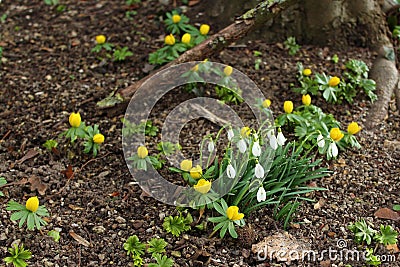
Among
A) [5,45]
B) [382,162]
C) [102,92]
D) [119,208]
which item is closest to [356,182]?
[382,162]

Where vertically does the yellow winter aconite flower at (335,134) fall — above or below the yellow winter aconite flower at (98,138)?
below

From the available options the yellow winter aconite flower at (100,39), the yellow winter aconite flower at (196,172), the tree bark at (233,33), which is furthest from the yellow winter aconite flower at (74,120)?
the yellow winter aconite flower at (100,39)

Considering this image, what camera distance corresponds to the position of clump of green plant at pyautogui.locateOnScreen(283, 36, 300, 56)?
4.13m

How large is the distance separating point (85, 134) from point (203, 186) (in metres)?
0.86

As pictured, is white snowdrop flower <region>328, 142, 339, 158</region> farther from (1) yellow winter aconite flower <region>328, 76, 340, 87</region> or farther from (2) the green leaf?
(2) the green leaf

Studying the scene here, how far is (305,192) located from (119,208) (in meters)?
0.94

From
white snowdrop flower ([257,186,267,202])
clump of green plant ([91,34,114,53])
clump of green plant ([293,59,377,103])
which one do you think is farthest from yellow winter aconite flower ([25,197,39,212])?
clump of green plant ([293,59,377,103])

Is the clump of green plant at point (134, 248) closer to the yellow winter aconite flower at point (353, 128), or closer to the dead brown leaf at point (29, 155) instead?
the dead brown leaf at point (29, 155)

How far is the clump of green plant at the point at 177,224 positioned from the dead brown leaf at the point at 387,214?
37.7 inches

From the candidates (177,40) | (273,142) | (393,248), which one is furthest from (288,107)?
(177,40)

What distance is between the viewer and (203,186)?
2.86 meters

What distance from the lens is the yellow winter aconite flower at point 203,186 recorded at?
Result: 2859 mm

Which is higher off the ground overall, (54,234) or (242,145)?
(242,145)

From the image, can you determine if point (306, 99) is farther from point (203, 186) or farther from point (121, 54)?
point (121, 54)
